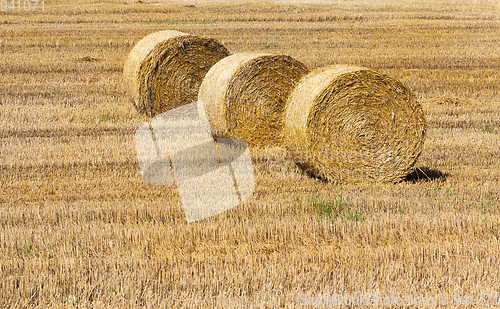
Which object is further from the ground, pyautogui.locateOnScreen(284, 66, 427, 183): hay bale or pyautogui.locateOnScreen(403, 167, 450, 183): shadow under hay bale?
pyautogui.locateOnScreen(284, 66, 427, 183): hay bale

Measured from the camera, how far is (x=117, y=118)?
10602mm

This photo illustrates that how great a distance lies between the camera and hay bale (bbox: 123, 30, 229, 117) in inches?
410

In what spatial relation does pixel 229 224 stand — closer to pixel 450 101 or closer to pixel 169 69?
pixel 169 69

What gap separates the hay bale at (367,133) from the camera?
22.9 feet

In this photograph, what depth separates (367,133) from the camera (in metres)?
6.99

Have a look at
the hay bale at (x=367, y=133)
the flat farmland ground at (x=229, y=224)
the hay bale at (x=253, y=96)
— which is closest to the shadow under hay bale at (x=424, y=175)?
the flat farmland ground at (x=229, y=224)

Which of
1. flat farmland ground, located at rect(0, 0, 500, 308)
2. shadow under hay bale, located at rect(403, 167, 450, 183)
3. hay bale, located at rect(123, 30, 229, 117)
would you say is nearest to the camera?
flat farmland ground, located at rect(0, 0, 500, 308)

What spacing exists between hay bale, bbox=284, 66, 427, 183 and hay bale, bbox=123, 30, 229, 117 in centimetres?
410

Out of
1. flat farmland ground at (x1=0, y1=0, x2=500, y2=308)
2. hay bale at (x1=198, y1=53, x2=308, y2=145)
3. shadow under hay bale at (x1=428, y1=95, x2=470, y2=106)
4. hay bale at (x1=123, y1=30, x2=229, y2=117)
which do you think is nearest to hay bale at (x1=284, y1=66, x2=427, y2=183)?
flat farmland ground at (x1=0, y1=0, x2=500, y2=308)

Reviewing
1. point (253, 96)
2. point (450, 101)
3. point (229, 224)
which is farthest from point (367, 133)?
point (450, 101)

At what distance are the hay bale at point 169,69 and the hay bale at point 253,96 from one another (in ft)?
6.21

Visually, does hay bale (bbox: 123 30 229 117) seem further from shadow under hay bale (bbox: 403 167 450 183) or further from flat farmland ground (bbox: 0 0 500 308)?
shadow under hay bale (bbox: 403 167 450 183)

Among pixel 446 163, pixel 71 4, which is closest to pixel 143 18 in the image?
pixel 71 4

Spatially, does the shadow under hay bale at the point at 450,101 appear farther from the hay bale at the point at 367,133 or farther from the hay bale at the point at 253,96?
the hay bale at the point at 367,133
